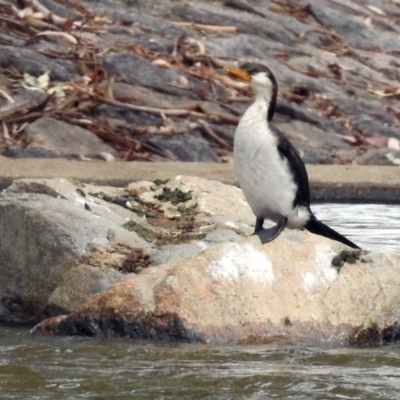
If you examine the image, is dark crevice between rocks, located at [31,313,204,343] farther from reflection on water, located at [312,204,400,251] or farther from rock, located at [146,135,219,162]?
rock, located at [146,135,219,162]

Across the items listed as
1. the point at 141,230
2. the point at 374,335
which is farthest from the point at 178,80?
the point at 374,335

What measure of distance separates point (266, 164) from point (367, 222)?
3.75 meters

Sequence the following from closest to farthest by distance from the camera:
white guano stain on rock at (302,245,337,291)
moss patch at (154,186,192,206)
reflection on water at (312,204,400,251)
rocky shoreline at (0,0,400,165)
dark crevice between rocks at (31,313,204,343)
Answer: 1. dark crevice between rocks at (31,313,204,343)
2. white guano stain on rock at (302,245,337,291)
3. moss patch at (154,186,192,206)
4. reflection on water at (312,204,400,251)
5. rocky shoreline at (0,0,400,165)

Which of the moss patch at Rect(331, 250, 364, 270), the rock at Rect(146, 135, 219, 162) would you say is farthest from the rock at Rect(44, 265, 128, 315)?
the rock at Rect(146, 135, 219, 162)

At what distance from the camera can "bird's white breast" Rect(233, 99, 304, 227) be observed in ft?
27.5

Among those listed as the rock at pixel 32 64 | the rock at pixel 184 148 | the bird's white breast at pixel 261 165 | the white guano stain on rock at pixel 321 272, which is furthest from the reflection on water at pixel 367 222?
the rock at pixel 32 64

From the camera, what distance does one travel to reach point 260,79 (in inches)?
339

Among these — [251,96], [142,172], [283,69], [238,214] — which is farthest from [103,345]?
[283,69]

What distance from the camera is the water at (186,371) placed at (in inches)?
262

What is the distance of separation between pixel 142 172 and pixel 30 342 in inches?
213

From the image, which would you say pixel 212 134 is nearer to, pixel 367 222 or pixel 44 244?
pixel 367 222

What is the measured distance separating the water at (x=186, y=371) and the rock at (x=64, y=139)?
252 inches

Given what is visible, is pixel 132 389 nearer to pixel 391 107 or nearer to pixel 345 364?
pixel 345 364

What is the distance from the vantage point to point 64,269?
851 cm
